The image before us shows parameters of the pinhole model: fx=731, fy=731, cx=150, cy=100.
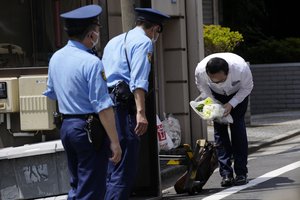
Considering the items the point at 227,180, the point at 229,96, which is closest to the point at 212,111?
the point at 229,96

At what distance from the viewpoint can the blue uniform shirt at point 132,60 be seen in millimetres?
6180

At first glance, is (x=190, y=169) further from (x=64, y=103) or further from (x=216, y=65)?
(x=64, y=103)

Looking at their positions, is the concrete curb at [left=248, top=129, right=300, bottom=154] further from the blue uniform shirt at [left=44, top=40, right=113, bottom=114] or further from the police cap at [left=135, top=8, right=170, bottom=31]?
the blue uniform shirt at [left=44, top=40, right=113, bottom=114]

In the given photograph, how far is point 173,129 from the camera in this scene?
11.1 m

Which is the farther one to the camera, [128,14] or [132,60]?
[128,14]

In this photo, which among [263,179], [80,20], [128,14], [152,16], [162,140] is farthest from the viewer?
[162,140]

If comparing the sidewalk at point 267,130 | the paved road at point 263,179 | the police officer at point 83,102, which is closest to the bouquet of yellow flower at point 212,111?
the paved road at point 263,179

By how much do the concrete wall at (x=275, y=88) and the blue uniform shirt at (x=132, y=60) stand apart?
12.0 metres

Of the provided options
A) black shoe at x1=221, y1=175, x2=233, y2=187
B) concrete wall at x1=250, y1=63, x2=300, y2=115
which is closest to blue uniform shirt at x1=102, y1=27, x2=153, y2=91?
black shoe at x1=221, y1=175, x2=233, y2=187

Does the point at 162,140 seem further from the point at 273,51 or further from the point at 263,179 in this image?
the point at 273,51

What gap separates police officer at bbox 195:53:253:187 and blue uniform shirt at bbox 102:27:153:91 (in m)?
1.80

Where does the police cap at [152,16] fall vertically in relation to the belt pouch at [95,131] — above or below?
above

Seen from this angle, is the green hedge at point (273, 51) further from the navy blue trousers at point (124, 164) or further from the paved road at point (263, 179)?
the navy blue trousers at point (124, 164)

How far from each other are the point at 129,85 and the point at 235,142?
2.57 metres
